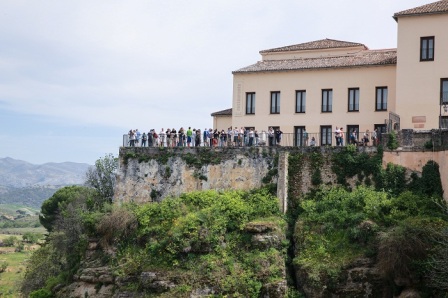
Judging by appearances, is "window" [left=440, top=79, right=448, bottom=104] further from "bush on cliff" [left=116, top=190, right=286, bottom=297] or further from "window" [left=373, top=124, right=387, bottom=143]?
"bush on cliff" [left=116, top=190, right=286, bottom=297]

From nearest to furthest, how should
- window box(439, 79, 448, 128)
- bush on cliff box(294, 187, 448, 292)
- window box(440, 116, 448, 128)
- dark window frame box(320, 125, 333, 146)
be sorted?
bush on cliff box(294, 187, 448, 292)
window box(440, 116, 448, 128)
window box(439, 79, 448, 128)
dark window frame box(320, 125, 333, 146)

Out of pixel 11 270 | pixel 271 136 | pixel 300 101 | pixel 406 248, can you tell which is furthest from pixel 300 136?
pixel 11 270

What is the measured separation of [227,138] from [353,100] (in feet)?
31.4

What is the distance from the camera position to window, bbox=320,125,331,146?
50.3 m

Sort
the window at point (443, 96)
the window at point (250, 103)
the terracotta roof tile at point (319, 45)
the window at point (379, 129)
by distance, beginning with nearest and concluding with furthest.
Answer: the window at point (379, 129) → the window at point (443, 96) → the window at point (250, 103) → the terracotta roof tile at point (319, 45)

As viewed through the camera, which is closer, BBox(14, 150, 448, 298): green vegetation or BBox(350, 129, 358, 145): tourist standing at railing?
BBox(14, 150, 448, 298): green vegetation

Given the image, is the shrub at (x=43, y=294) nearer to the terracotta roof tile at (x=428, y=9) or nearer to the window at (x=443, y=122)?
the window at (x=443, y=122)

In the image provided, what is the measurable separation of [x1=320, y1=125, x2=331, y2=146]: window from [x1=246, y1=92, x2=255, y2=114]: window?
5.78 m

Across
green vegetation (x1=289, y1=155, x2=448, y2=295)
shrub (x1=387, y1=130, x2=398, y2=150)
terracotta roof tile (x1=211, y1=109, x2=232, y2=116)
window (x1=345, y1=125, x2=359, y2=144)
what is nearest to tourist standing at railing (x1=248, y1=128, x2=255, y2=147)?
green vegetation (x1=289, y1=155, x2=448, y2=295)

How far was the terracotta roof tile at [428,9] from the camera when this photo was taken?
4625 centimetres

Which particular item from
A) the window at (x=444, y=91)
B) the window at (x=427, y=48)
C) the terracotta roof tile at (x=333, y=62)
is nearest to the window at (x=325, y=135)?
the terracotta roof tile at (x=333, y=62)

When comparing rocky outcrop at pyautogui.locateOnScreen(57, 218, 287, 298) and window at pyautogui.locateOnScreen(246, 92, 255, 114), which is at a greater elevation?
window at pyautogui.locateOnScreen(246, 92, 255, 114)

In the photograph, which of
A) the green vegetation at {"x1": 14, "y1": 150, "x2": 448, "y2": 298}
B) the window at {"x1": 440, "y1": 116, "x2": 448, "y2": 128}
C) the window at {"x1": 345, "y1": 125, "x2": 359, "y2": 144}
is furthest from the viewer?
the window at {"x1": 345, "y1": 125, "x2": 359, "y2": 144}

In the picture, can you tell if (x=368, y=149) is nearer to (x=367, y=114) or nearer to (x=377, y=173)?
(x=377, y=173)
